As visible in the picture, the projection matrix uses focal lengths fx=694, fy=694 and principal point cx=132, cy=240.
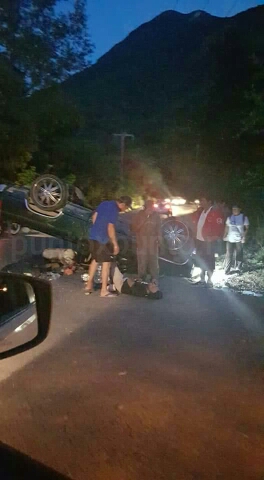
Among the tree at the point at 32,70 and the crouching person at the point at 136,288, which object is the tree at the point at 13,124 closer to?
the tree at the point at 32,70

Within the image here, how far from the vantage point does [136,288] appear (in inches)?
418

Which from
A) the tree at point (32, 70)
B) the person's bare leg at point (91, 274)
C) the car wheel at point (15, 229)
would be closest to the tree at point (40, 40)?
the tree at point (32, 70)

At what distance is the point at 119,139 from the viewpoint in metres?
42.1

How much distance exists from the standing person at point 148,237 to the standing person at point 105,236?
81cm

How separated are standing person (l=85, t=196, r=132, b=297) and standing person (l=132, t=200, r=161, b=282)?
812 mm

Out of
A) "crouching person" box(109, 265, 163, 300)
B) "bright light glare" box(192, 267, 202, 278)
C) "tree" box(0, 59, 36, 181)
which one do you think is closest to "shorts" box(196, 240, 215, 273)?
"bright light glare" box(192, 267, 202, 278)

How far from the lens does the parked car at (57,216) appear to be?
13.2 metres

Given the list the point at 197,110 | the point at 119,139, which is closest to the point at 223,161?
the point at 197,110

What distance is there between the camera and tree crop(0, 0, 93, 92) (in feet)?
80.3

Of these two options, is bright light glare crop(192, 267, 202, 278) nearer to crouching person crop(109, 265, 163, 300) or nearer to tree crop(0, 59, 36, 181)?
crouching person crop(109, 265, 163, 300)

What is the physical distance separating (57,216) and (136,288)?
3.27 metres

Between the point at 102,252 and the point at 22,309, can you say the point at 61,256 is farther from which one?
the point at 22,309

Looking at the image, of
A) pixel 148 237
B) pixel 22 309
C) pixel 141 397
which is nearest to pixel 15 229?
pixel 148 237

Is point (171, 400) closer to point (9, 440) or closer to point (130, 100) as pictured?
point (9, 440)
